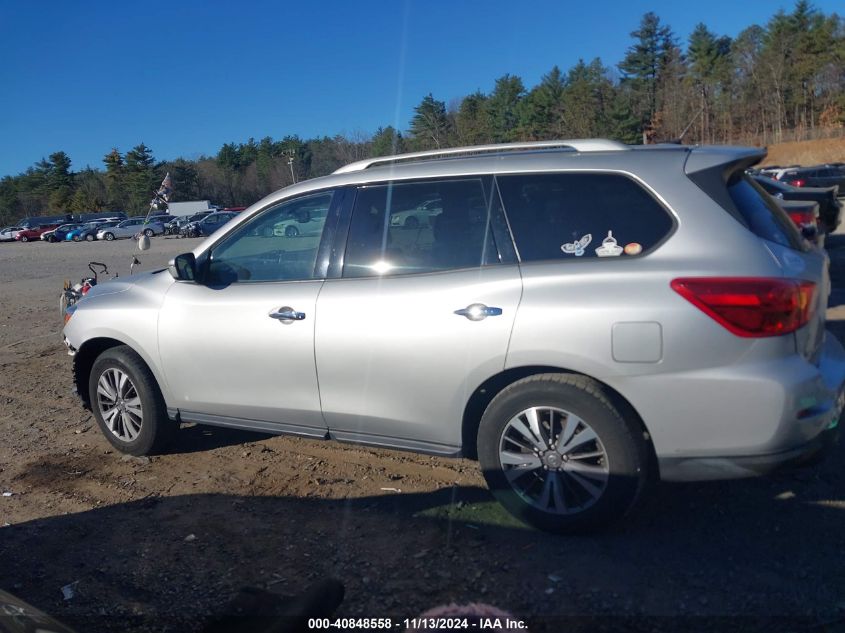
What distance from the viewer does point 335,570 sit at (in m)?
3.59

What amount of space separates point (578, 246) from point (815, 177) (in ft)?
104

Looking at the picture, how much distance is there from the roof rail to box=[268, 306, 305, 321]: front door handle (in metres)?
1.02

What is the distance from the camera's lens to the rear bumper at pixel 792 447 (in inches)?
130

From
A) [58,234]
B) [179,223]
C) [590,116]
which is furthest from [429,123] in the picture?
[58,234]

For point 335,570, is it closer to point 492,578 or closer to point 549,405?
point 492,578

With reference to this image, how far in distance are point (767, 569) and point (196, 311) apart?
3.59 metres

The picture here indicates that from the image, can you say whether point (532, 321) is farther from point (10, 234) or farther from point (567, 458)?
point (10, 234)

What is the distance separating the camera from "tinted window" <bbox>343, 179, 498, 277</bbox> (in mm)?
4035

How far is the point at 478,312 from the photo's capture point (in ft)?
12.4

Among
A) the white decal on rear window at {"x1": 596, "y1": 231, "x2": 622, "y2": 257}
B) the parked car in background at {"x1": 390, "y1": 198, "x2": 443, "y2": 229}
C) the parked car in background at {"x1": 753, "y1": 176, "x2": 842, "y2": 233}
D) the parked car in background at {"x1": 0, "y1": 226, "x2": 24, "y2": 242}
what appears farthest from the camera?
the parked car in background at {"x1": 0, "y1": 226, "x2": 24, "y2": 242}

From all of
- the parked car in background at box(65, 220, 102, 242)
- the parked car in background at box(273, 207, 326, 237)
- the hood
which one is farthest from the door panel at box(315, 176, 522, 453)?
the parked car in background at box(65, 220, 102, 242)

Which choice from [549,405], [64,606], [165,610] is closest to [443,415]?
[549,405]

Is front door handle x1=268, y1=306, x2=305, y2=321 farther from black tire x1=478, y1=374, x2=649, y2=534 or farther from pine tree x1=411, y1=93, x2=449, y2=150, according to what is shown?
pine tree x1=411, y1=93, x2=449, y2=150

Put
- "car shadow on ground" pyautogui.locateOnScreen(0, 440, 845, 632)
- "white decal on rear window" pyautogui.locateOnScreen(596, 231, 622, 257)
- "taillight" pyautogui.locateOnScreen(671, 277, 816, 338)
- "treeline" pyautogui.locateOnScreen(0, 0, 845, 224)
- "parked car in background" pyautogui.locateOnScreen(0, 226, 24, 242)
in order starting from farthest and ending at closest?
"parked car in background" pyautogui.locateOnScreen(0, 226, 24, 242) → "treeline" pyautogui.locateOnScreen(0, 0, 845, 224) → "white decal on rear window" pyautogui.locateOnScreen(596, 231, 622, 257) → "taillight" pyautogui.locateOnScreen(671, 277, 816, 338) → "car shadow on ground" pyautogui.locateOnScreen(0, 440, 845, 632)
